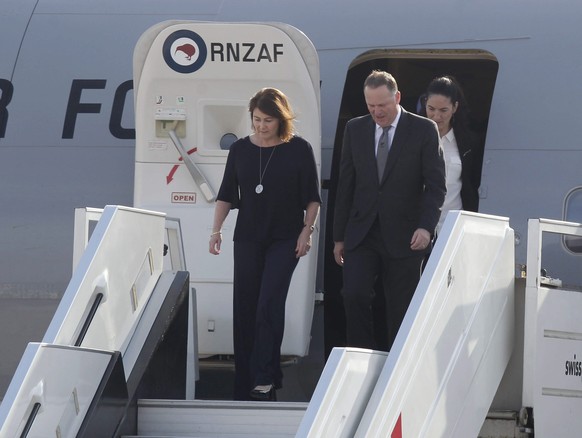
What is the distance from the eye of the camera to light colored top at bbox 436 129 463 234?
6.00m

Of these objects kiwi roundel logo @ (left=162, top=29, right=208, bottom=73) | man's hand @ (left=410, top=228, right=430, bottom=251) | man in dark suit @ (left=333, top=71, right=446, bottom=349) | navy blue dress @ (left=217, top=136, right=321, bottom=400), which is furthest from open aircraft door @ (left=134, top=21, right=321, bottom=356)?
man's hand @ (left=410, top=228, right=430, bottom=251)

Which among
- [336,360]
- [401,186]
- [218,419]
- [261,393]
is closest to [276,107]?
[401,186]

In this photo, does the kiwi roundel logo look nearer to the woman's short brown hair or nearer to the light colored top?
the woman's short brown hair

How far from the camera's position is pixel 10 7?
784 centimetres

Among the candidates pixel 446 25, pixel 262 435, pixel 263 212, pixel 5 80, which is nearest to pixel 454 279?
pixel 262 435

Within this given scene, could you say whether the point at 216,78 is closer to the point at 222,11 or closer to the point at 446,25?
the point at 222,11

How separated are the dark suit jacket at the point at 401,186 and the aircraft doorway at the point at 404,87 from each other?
1635mm

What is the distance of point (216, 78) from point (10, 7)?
181cm

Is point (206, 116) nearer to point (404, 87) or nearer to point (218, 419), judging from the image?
point (404, 87)

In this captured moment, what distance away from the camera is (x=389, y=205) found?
5371 mm

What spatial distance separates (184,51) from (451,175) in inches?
69.3

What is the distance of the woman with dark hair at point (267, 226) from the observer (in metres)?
5.67

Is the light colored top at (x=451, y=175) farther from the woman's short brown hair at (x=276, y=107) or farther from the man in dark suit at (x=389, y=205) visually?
the woman's short brown hair at (x=276, y=107)

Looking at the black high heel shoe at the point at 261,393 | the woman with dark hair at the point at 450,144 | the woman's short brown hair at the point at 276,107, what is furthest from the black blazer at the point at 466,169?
the black high heel shoe at the point at 261,393
